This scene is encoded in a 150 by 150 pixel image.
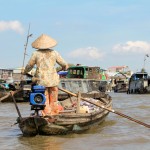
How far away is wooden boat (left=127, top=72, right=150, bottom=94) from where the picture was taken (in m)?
31.7

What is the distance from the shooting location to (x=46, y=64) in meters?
6.36

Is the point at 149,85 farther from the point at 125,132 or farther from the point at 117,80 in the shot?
the point at 125,132

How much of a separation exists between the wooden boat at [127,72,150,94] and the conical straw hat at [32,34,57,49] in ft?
84.8

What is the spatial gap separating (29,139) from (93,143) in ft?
3.52

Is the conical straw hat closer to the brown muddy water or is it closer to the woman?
the woman

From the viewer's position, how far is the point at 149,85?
31.6 meters

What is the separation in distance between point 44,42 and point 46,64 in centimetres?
38

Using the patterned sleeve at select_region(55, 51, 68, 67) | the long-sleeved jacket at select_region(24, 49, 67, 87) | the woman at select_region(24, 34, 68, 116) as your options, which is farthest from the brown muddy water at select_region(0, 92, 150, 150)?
the patterned sleeve at select_region(55, 51, 68, 67)

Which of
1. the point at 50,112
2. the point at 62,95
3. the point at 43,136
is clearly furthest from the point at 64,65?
the point at 62,95

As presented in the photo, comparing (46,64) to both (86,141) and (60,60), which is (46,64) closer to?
(60,60)

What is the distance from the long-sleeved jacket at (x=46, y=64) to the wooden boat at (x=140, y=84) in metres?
25.8

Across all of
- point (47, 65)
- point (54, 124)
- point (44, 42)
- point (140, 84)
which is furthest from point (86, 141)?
point (140, 84)

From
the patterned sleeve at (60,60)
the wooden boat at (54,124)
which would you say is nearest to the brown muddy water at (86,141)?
the wooden boat at (54,124)

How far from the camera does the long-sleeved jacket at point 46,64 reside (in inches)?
249
